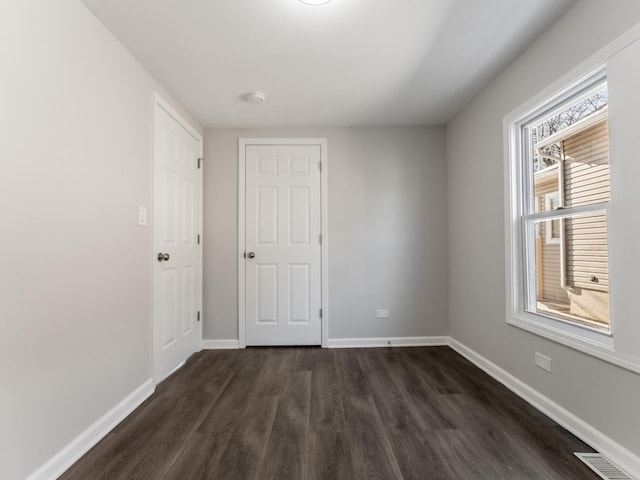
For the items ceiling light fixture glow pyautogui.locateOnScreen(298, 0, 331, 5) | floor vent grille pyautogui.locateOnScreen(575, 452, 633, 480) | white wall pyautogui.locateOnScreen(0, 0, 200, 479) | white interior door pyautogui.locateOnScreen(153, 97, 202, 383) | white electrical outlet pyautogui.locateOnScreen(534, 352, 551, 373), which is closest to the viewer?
white wall pyautogui.locateOnScreen(0, 0, 200, 479)

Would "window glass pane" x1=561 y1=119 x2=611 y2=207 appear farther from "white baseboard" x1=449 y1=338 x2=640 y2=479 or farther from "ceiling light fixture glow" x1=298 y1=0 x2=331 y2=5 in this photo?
"ceiling light fixture glow" x1=298 y1=0 x2=331 y2=5

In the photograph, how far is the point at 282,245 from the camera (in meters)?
3.38

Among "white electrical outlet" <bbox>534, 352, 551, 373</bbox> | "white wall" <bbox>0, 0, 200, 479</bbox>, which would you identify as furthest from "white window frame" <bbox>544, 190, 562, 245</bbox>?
"white wall" <bbox>0, 0, 200, 479</bbox>

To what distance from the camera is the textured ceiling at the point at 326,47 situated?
5.70 feet

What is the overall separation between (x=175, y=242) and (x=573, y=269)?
2927 mm

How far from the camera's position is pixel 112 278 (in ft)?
6.18

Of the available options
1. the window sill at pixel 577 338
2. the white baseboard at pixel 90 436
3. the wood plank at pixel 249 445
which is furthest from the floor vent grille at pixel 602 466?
the white baseboard at pixel 90 436

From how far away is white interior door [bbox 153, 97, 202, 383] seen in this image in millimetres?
2430

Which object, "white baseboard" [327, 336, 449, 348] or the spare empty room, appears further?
"white baseboard" [327, 336, 449, 348]

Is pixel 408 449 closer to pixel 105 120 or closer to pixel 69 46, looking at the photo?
pixel 105 120

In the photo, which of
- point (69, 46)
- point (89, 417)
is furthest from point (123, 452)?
point (69, 46)

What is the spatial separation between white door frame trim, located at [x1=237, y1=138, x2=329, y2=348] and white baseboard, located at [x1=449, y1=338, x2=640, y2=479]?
1.56m

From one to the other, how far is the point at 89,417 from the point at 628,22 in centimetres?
332

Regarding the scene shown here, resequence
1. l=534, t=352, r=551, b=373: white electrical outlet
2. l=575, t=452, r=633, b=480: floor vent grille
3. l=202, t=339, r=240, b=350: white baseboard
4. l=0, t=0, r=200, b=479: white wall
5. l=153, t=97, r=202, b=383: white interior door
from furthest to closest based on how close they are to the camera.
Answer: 1. l=202, t=339, r=240, b=350: white baseboard
2. l=153, t=97, r=202, b=383: white interior door
3. l=534, t=352, r=551, b=373: white electrical outlet
4. l=575, t=452, r=633, b=480: floor vent grille
5. l=0, t=0, r=200, b=479: white wall
